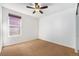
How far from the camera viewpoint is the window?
3.57ft

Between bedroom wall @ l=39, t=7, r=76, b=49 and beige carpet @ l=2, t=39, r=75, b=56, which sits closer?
beige carpet @ l=2, t=39, r=75, b=56

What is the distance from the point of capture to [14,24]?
1.12 metres

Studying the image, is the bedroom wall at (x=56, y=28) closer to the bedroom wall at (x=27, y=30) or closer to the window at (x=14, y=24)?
the bedroom wall at (x=27, y=30)

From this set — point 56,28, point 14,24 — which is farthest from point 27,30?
point 56,28

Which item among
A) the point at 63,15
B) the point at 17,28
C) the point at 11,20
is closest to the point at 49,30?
the point at 63,15

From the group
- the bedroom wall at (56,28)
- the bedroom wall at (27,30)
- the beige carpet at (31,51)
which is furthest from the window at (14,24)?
the bedroom wall at (56,28)

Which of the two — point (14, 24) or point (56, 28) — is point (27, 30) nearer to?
point (14, 24)

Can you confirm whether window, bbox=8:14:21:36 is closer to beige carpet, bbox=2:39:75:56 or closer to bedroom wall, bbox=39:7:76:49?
beige carpet, bbox=2:39:75:56

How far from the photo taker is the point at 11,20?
3.61 feet

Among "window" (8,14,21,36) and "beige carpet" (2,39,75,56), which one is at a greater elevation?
"window" (8,14,21,36)

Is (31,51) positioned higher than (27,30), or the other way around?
(27,30)

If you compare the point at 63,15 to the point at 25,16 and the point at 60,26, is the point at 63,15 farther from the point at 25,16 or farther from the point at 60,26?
the point at 25,16

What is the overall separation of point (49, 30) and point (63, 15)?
1.26 ft

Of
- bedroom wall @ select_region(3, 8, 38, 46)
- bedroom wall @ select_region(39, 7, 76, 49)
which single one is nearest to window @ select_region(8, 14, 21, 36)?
bedroom wall @ select_region(3, 8, 38, 46)
